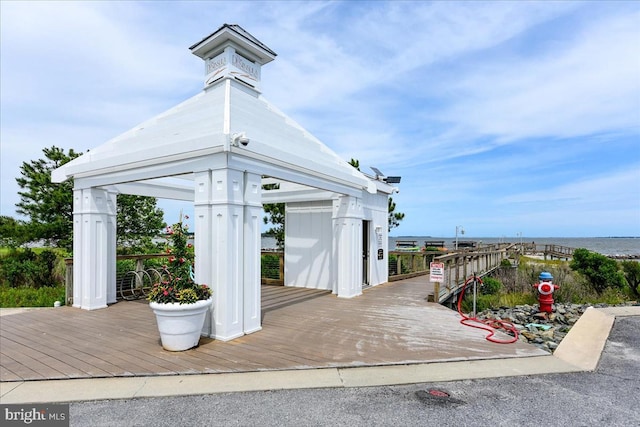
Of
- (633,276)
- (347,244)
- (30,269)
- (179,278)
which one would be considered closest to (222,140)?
(179,278)

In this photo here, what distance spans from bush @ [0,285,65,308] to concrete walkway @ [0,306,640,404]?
17.9ft

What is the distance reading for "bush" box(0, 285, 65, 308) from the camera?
25.6 feet

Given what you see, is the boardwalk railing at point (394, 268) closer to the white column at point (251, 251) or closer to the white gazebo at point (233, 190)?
the white gazebo at point (233, 190)

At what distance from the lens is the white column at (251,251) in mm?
5051

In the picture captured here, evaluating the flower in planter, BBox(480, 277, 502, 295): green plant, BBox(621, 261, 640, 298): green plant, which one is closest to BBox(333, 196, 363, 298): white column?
the flower in planter

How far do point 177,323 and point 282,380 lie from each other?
1629mm

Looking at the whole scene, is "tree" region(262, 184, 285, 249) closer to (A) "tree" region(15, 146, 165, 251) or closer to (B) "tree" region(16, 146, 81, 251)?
(A) "tree" region(15, 146, 165, 251)

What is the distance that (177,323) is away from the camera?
13.9 feet

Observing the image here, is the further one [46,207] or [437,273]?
[46,207]

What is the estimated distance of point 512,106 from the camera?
10594mm

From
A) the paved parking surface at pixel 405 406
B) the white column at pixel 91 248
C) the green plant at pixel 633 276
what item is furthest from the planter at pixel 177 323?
the green plant at pixel 633 276

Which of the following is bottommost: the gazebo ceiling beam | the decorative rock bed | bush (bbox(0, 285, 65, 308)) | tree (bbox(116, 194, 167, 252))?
the decorative rock bed

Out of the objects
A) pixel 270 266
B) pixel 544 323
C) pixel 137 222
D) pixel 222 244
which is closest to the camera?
pixel 222 244

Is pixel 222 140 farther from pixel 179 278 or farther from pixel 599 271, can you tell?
pixel 599 271
